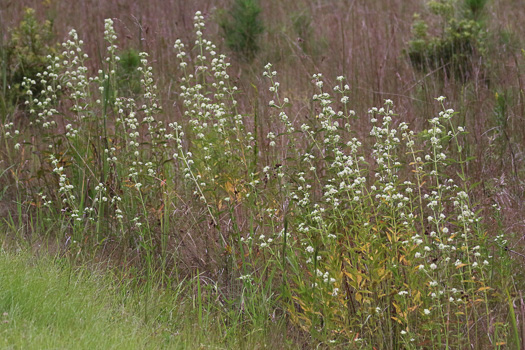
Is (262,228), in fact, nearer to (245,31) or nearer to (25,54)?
(25,54)

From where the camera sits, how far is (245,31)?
8.47 metres

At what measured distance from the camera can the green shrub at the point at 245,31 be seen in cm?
847

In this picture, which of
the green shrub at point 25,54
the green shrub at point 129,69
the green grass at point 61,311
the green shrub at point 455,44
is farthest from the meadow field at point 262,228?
the green shrub at point 129,69

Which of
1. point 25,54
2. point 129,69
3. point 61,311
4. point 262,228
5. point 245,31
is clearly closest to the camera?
point 61,311

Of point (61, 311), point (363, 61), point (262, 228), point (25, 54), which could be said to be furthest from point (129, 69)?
point (61, 311)

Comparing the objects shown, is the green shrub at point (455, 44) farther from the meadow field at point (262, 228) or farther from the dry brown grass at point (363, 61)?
the meadow field at point (262, 228)

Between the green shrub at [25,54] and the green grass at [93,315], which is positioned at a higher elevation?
the green shrub at [25,54]

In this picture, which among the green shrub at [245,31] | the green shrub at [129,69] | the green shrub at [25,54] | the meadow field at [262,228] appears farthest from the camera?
the green shrub at [245,31]

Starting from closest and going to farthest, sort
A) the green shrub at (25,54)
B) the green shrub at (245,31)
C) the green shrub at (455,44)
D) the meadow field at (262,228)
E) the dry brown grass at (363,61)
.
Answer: the meadow field at (262,228) → the dry brown grass at (363,61) → the green shrub at (25,54) → the green shrub at (455,44) → the green shrub at (245,31)

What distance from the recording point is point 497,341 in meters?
3.20

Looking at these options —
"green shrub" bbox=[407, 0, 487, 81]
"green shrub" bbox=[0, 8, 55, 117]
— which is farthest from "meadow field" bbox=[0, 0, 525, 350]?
"green shrub" bbox=[407, 0, 487, 81]

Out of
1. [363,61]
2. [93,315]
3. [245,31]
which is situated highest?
[245,31]

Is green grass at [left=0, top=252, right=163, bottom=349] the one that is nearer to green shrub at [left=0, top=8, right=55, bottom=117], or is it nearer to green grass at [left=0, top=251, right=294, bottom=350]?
green grass at [left=0, top=251, right=294, bottom=350]

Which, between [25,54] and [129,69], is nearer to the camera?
[25,54]
